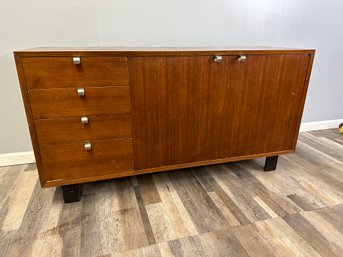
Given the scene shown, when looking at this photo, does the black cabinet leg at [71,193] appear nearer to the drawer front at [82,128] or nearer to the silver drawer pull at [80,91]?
the drawer front at [82,128]

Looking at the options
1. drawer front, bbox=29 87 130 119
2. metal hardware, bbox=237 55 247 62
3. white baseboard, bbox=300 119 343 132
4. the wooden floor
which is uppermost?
metal hardware, bbox=237 55 247 62

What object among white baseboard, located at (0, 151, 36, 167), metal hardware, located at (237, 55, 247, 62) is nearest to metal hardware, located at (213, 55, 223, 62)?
metal hardware, located at (237, 55, 247, 62)

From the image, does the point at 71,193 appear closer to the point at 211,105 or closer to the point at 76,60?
the point at 76,60

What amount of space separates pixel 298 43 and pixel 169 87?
1.37 m

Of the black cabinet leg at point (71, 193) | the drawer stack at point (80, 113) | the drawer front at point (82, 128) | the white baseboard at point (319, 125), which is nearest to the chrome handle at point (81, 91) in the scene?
the drawer stack at point (80, 113)

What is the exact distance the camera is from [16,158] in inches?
64.8

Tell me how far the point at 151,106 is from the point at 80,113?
34 centimetres

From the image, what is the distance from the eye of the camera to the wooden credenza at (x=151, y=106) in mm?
1062

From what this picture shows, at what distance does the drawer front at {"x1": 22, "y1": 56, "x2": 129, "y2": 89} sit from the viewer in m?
1.00

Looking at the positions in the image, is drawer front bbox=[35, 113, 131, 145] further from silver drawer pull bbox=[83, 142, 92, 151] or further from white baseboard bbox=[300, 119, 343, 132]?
white baseboard bbox=[300, 119, 343, 132]

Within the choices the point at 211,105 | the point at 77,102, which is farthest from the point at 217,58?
the point at 77,102

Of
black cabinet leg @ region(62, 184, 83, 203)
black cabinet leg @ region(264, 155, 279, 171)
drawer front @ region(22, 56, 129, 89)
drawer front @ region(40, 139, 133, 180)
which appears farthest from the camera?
black cabinet leg @ region(264, 155, 279, 171)

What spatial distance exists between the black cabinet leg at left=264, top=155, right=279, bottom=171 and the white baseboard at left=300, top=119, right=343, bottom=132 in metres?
0.89

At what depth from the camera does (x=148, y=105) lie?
1208 mm
